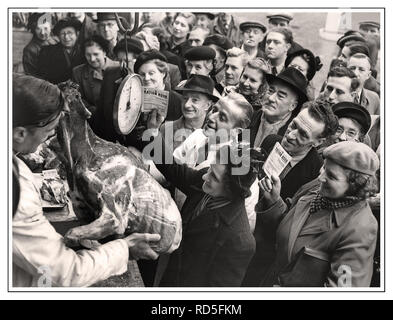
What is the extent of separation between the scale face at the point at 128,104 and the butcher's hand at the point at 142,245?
831 millimetres

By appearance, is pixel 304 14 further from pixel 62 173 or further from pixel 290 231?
pixel 62 173

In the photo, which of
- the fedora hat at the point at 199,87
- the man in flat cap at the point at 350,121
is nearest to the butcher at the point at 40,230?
the fedora hat at the point at 199,87

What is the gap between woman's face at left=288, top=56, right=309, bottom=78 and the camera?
4824 millimetres

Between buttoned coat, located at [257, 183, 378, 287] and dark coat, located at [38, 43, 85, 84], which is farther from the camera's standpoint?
dark coat, located at [38, 43, 85, 84]

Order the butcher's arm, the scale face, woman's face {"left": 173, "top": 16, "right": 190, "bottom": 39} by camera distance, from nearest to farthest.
A: 1. the butcher's arm
2. the scale face
3. woman's face {"left": 173, "top": 16, "right": 190, "bottom": 39}

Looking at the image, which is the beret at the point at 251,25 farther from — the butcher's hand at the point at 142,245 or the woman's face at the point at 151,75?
the butcher's hand at the point at 142,245

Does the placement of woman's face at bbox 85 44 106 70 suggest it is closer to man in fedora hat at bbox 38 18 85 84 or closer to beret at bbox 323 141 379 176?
man in fedora hat at bbox 38 18 85 84

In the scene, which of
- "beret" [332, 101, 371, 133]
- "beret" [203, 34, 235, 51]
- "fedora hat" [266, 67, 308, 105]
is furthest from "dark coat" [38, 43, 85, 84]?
"beret" [332, 101, 371, 133]

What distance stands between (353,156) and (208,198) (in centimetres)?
117

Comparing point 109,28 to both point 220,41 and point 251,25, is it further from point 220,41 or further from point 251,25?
point 251,25

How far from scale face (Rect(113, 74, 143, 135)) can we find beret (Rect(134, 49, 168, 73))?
0.29 feet

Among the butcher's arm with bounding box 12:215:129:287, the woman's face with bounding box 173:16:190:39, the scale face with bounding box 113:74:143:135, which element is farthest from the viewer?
the woman's face with bounding box 173:16:190:39

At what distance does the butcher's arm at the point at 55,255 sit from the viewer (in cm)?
471

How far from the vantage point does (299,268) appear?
4816 mm
